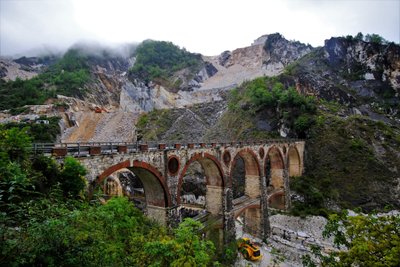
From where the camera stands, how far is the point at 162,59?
10456 cm

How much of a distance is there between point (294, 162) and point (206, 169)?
Answer: 68.9 ft

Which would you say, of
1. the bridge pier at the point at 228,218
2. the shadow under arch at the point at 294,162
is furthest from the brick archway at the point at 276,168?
the bridge pier at the point at 228,218

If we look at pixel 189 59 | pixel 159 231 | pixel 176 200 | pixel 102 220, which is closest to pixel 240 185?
pixel 176 200

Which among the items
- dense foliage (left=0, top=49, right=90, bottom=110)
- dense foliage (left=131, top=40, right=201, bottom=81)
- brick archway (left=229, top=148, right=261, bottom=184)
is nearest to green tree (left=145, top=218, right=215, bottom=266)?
brick archway (left=229, top=148, right=261, bottom=184)

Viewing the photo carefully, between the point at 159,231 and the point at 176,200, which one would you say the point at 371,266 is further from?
the point at 176,200

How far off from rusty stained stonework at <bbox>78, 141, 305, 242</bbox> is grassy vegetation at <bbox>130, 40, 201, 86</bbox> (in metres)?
61.4

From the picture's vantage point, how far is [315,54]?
7206cm

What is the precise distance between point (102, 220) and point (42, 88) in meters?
78.1

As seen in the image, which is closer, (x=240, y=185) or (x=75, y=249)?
(x=75, y=249)

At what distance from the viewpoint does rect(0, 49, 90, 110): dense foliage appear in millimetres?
57031

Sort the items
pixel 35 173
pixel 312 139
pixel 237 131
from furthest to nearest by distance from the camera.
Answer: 1. pixel 237 131
2. pixel 312 139
3. pixel 35 173

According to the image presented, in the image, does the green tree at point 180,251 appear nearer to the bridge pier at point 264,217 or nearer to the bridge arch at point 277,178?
the bridge pier at point 264,217

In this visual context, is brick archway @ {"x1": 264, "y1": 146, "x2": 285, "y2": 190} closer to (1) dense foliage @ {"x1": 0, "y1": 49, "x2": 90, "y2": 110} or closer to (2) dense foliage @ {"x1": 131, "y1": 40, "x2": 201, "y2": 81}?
(1) dense foliage @ {"x1": 0, "y1": 49, "x2": 90, "y2": 110}

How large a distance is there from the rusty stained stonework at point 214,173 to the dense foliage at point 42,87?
55928 millimetres
